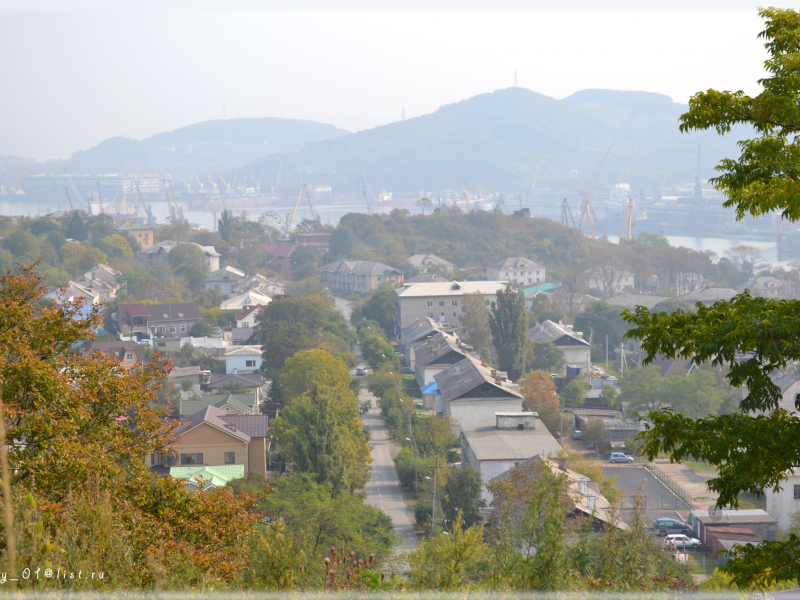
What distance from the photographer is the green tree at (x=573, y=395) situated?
41.4 feet

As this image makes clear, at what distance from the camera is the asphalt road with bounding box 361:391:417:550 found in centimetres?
747

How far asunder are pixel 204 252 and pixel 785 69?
2658 cm

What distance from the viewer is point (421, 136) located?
117875 millimetres

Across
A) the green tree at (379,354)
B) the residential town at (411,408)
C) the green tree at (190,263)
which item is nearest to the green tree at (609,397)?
the residential town at (411,408)

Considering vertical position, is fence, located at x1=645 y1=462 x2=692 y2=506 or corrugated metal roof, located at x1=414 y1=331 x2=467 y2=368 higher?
corrugated metal roof, located at x1=414 y1=331 x2=467 y2=368

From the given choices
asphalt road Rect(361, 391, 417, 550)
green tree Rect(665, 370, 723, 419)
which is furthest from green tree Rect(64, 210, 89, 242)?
green tree Rect(665, 370, 723, 419)

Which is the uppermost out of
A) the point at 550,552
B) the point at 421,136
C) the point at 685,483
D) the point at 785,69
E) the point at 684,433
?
the point at 421,136

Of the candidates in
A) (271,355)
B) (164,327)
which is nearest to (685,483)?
(271,355)

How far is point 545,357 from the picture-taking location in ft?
48.8

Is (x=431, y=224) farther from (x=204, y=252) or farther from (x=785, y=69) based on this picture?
(x=785, y=69)

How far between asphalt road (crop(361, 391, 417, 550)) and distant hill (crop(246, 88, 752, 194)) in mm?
66477

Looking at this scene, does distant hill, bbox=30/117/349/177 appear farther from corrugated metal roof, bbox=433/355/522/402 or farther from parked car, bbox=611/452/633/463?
parked car, bbox=611/452/633/463

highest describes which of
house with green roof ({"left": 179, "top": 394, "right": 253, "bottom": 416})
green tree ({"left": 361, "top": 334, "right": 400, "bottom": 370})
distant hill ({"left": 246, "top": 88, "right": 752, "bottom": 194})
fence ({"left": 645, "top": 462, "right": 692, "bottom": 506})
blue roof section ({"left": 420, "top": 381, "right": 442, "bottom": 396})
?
distant hill ({"left": 246, "top": 88, "right": 752, "bottom": 194})

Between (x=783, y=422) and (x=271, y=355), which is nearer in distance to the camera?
(x=783, y=422)
